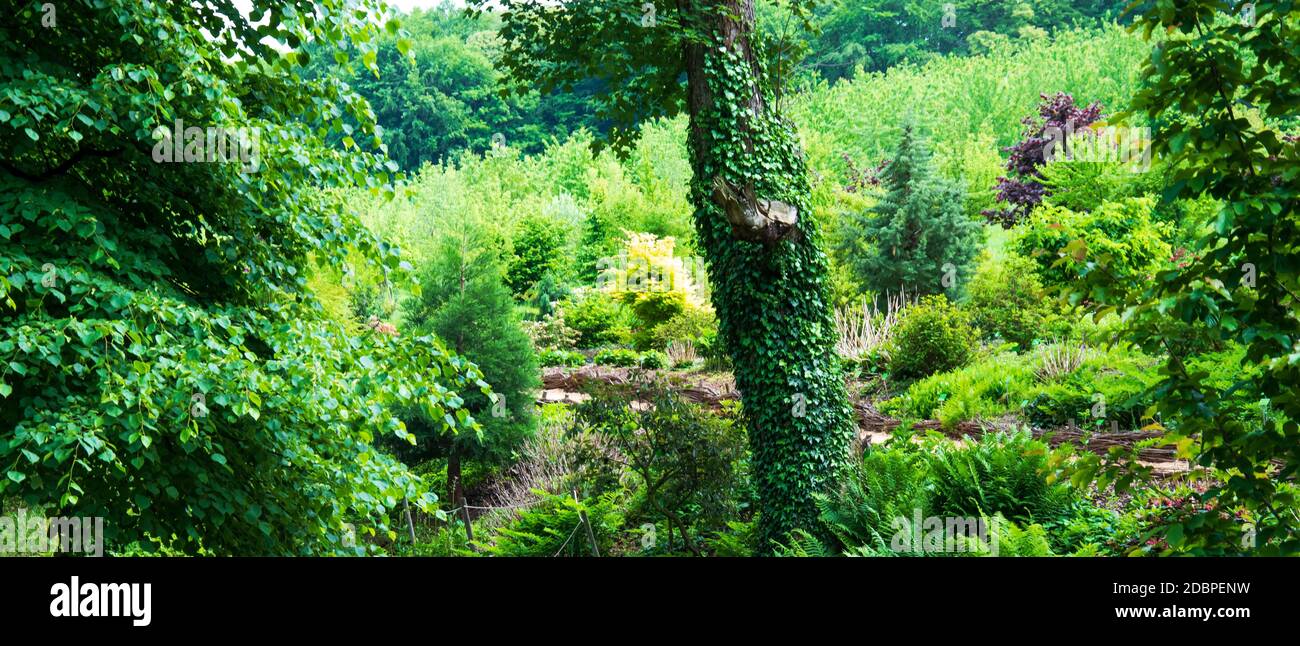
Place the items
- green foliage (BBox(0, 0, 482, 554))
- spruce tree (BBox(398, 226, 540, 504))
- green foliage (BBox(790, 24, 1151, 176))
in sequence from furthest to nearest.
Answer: green foliage (BBox(790, 24, 1151, 176)) < spruce tree (BBox(398, 226, 540, 504)) < green foliage (BBox(0, 0, 482, 554))

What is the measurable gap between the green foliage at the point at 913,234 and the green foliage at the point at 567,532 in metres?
7.86

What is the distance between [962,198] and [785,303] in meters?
9.29

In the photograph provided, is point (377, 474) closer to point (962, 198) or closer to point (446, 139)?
point (962, 198)

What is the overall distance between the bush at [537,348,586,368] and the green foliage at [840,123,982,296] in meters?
4.07

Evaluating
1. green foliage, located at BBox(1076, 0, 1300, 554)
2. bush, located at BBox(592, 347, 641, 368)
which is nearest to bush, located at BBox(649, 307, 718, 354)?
bush, located at BBox(592, 347, 641, 368)

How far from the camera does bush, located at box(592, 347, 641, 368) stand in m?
13.2

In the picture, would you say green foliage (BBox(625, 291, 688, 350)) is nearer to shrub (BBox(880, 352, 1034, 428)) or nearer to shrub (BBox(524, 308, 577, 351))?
shrub (BBox(524, 308, 577, 351))

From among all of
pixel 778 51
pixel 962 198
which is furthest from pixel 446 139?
pixel 778 51

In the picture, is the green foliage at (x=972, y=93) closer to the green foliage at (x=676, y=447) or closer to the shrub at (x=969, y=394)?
the shrub at (x=969, y=394)

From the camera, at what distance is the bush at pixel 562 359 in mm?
13875

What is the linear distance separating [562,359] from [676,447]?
25.0 feet

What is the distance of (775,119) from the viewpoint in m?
7.01

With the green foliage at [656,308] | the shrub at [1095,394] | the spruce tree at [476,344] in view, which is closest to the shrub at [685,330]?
the green foliage at [656,308]

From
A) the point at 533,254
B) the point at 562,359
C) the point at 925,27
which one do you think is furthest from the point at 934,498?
the point at 925,27
